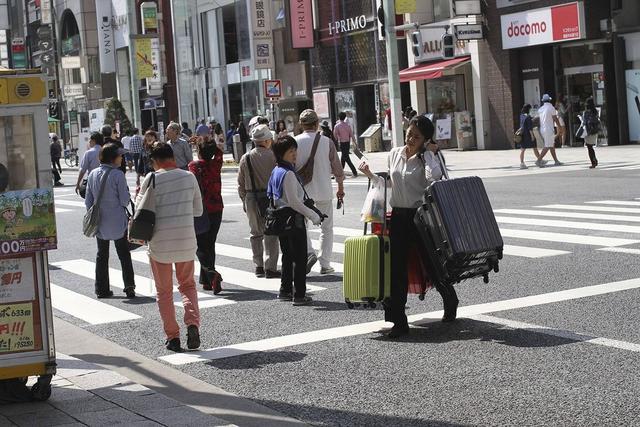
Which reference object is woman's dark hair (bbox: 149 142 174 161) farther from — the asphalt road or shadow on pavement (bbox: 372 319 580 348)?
shadow on pavement (bbox: 372 319 580 348)

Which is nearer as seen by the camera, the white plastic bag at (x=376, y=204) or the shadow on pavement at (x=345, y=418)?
the shadow on pavement at (x=345, y=418)

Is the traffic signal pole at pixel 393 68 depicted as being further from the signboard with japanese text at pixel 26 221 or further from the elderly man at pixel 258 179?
the signboard with japanese text at pixel 26 221

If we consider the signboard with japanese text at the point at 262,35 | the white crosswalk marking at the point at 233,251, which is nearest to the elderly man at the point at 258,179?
the white crosswalk marking at the point at 233,251

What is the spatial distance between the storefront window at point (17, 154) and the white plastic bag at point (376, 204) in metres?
2.91

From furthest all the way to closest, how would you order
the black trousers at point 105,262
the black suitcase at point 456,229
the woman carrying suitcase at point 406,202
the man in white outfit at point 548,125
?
the man in white outfit at point 548,125 → the black trousers at point 105,262 → the woman carrying suitcase at point 406,202 → the black suitcase at point 456,229

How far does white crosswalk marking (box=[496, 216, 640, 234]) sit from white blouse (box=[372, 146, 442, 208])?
648 cm

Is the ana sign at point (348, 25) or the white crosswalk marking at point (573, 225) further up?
the ana sign at point (348, 25)

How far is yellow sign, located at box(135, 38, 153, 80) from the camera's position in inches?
1618

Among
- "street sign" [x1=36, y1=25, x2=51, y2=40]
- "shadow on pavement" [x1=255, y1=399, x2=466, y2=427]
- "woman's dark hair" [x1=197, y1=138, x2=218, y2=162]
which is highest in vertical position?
"street sign" [x1=36, y1=25, x2=51, y2=40]

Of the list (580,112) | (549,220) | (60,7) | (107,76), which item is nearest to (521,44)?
(580,112)

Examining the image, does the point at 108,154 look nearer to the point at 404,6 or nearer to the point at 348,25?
the point at 404,6

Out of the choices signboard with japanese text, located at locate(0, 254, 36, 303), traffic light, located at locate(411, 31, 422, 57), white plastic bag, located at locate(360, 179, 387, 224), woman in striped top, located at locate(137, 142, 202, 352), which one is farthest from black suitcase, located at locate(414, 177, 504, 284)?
traffic light, located at locate(411, 31, 422, 57)

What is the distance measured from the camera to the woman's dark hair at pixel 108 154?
12367 mm

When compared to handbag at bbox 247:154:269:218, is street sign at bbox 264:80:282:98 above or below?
above
